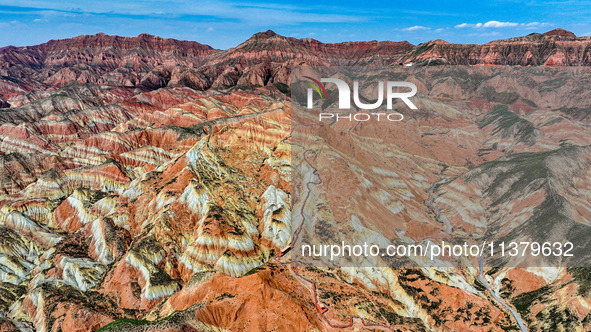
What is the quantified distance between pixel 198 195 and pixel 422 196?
247 ft

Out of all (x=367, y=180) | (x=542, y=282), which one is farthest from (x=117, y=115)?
(x=542, y=282)

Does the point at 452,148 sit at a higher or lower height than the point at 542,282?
higher

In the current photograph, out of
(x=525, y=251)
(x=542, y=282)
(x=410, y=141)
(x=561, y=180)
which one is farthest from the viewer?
(x=410, y=141)

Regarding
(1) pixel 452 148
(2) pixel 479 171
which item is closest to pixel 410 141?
(1) pixel 452 148

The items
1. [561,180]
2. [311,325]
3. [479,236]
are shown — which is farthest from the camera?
[561,180]

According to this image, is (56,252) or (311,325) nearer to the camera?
(311,325)

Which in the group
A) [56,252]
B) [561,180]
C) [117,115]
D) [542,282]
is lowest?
[542,282]

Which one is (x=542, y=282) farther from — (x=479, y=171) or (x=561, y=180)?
(x=479, y=171)

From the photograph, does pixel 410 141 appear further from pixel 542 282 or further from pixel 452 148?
pixel 542 282

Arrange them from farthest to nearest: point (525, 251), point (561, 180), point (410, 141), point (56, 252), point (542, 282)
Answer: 1. point (410, 141)
2. point (561, 180)
3. point (525, 251)
4. point (542, 282)
5. point (56, 252)

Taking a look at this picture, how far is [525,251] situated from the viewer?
73.5m

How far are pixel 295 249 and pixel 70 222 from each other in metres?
52.1

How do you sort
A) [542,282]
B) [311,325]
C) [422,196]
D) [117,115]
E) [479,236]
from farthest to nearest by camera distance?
[117,115]
[422,196]
[479,236]
[542,282]
[311,325]

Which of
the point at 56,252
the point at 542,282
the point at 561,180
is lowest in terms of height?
the point at 542,282
